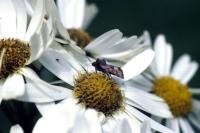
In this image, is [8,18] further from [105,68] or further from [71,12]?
[71,12]

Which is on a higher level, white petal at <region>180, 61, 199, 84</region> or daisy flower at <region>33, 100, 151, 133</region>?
white petal at <region>180, 61, 199, 84</region>

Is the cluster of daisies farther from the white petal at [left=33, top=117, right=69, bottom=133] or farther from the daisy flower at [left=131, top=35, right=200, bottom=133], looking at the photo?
the daisy flower at [left=131, top=35, right=200, bottom=133]

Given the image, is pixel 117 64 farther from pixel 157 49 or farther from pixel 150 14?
pixel 150 14

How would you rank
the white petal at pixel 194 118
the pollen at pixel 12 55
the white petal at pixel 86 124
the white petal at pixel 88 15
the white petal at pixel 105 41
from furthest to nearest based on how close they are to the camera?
the white petal at pixel 88 15 → the white petal at pixel 194 118 → the white petal at pixel 105 41 → the pollen at pixel 12 55 → the white petal at pixel 86 124

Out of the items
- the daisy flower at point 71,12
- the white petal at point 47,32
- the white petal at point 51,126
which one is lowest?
the white petal at point 51,126

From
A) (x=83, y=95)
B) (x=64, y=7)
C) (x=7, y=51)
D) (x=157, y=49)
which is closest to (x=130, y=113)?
(x=83, y=95)

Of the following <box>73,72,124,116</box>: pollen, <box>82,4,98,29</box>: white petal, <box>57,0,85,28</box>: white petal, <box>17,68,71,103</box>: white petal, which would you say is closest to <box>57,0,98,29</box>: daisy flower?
<box>57,0,85,28</box>: white petal

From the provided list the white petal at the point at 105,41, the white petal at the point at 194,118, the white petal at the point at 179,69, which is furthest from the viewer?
the white petal at the point at 179,69

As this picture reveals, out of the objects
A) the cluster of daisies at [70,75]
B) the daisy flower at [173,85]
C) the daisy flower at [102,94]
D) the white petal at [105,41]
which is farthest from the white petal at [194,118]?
the white petal at [105,41]

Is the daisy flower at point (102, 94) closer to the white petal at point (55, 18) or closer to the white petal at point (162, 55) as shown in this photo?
the white petal at point (55, 18)
